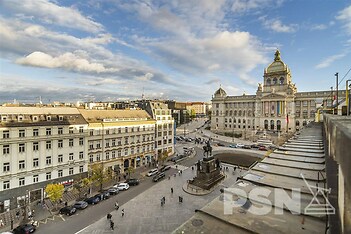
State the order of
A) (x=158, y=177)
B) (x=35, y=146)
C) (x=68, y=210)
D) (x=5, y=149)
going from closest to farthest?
(x=68, y=210)
(x=5, y=149)
(x=35, y=146)
(x=158, y=177)

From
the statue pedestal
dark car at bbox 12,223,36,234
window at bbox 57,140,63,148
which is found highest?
window at bbox 57,140,63,148

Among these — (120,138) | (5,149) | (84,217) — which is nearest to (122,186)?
(84,217)

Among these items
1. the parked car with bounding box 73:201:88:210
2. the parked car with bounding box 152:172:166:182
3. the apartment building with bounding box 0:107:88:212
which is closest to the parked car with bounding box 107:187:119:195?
the parked car with bounding box 73:201:88:210

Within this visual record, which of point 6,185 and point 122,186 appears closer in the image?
point 6,185

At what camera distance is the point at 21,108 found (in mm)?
33906

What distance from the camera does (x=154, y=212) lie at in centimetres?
2880

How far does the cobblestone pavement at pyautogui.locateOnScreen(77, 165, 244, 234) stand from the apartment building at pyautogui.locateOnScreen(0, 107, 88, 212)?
1461cm

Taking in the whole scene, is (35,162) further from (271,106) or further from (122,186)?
(271,106)

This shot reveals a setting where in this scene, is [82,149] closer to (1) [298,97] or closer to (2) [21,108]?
(2) [21,108]

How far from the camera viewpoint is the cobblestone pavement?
24.9m

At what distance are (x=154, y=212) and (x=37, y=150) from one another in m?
22.4

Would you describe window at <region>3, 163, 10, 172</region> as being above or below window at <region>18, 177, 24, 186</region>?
above

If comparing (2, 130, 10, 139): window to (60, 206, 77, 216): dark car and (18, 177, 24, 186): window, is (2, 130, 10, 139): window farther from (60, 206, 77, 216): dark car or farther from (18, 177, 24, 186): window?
(60, 206, 77, 216): dark car

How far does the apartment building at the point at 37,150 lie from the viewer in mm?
30953
